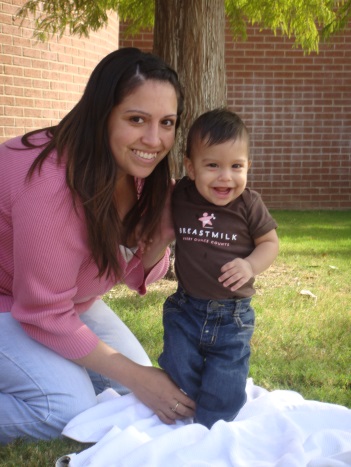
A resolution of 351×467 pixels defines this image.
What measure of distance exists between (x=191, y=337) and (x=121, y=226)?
0.56m

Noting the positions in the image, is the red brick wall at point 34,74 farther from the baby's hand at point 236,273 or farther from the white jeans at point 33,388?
the baby's hand at point 236,273

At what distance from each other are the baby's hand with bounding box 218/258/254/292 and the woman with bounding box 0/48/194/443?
0.46 m

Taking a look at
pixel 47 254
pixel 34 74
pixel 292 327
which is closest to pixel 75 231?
pixel 47 254

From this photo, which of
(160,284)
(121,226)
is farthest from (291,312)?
(121,226)

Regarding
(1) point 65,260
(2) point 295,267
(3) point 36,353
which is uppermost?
(1) point 65,260

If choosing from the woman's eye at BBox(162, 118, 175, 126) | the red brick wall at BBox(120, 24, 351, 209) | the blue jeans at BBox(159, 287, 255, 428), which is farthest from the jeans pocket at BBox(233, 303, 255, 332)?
the red brick wall at BBox(120, 24, 351, 209)

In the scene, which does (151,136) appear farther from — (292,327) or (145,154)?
(292,327)

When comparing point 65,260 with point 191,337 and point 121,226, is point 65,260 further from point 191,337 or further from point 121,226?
point 191,337

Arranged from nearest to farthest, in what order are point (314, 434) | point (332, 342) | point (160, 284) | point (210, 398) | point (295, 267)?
point (314, 434), point (210, 398), point (332, 342), point (160, 284), point (295, 267)

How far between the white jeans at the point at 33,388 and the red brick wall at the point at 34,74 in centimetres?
459

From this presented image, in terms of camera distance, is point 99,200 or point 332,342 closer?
point 99,200

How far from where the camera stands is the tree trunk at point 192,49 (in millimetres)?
5551

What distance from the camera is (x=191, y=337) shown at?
10.0 ft

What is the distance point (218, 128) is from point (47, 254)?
0.85 m
